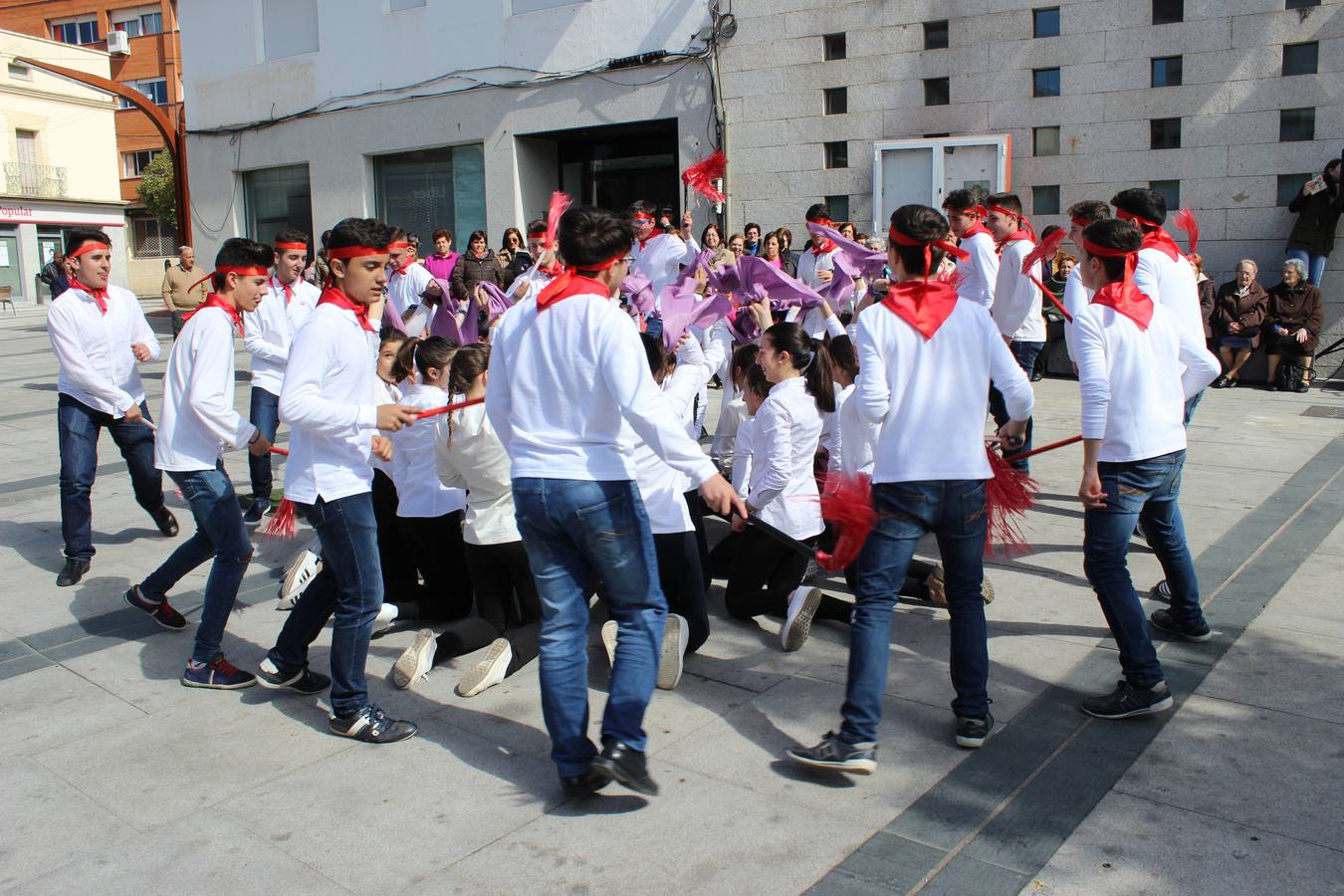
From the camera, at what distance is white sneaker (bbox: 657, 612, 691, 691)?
170 inches

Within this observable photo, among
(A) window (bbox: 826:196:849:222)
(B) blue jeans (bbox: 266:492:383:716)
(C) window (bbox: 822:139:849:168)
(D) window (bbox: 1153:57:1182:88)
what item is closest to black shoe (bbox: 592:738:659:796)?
(B) blue jeans (bbox: 266:492:383:716)

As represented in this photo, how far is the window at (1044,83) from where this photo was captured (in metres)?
13.9

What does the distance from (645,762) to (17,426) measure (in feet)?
31.8

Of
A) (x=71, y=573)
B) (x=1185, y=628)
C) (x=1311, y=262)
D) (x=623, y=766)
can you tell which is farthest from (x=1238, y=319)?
(x=71, y=573)

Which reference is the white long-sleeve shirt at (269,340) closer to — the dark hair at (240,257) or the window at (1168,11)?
the dark hair at (240,257)

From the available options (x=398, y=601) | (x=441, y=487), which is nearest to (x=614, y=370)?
(x=441, y=487)

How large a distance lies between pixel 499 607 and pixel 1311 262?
11516mm

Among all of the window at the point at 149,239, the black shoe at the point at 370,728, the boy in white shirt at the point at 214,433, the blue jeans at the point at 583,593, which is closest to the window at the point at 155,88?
the window at the point at 149,239

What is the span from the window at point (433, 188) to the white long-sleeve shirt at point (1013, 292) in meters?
13.0

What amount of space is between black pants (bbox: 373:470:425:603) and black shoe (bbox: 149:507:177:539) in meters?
1.99

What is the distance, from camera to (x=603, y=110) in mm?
17234

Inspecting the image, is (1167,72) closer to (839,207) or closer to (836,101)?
(836,101)

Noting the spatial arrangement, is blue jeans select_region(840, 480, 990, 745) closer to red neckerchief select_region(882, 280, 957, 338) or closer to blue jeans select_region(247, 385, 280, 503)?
red neckerchief select_region(882, 280, 957, 338)

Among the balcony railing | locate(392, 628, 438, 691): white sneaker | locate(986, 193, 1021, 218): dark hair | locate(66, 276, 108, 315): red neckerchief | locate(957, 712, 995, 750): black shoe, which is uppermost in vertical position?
the balcony railing
